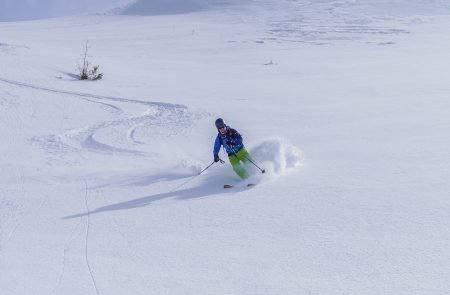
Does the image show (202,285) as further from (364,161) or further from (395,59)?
(395,59)

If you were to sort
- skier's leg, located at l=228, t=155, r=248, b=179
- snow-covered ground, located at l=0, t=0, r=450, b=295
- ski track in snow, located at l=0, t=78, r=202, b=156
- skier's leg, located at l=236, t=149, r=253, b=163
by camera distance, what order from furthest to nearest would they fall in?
1. ski track in snow, located at l=0, t=78, r=202, b=156
2. skier's leg, located at l=236, t=149, r=253, b=163
3. skier's leg, located at l=228, t=155, r=248, b=179
4. snow-covered ground, located at l=0, t=0, r=450, b=295

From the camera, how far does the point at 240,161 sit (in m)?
7.65

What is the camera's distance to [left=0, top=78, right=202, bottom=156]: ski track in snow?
948 cm

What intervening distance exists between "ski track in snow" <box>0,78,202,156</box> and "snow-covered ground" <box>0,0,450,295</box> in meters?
0.04

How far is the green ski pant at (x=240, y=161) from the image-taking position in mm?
7551

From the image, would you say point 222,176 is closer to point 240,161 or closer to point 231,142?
point 240,161

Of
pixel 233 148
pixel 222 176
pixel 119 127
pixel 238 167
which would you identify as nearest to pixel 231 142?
pixel 233 148

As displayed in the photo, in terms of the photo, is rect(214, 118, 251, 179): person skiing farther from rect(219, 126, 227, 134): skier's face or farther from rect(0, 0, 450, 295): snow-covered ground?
rect(0, 0, 450, 295): snow-covered ground

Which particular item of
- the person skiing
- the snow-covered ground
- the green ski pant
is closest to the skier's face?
the person skiing

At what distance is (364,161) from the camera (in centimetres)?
764

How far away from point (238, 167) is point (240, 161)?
0.13 m

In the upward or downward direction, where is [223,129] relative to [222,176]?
upward

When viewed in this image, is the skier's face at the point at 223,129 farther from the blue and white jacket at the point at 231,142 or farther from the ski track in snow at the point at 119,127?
the ski track in snow at the point at 119,127

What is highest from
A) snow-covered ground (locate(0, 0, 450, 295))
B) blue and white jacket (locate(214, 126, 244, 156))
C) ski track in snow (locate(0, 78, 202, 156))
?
blue and white jacket (locate(214, 126, 244, 156))
